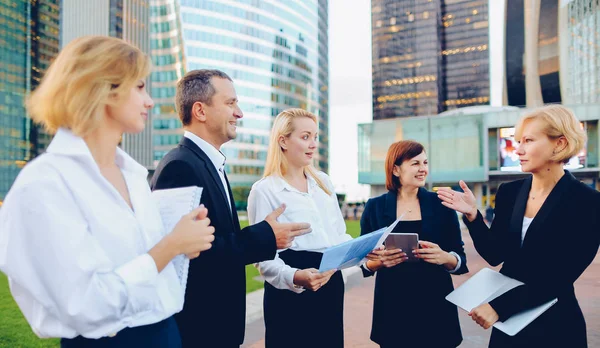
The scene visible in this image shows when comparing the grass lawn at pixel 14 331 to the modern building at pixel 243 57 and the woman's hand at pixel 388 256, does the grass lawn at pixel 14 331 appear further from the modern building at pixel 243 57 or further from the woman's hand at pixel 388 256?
the modern building at pixel 243 57

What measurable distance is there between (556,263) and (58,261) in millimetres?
2222

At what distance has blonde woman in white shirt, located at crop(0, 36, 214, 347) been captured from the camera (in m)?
1.18

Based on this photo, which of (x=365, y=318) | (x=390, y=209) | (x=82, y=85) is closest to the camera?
(x=82, y=85)

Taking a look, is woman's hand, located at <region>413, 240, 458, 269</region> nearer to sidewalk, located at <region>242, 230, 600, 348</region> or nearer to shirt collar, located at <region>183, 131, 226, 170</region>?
shirt collar, located at <region>183, 131, 226, 170</region>

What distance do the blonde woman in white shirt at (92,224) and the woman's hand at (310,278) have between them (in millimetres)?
1048

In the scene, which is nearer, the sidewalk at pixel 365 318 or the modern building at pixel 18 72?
the sidewalk at pixel 365 318

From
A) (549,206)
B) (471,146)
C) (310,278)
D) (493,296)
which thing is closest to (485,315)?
(493,296)

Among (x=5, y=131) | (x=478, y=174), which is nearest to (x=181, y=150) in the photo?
(x=478, y=174)

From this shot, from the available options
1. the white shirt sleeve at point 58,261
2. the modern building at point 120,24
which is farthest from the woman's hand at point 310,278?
the modern building at point 120,24

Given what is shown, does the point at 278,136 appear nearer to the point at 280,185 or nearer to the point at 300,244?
the point at 280,185

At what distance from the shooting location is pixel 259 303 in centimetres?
639

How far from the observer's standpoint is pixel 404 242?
2.89 metres

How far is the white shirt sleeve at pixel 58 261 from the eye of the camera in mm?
1173

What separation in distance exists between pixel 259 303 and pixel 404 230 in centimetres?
371
